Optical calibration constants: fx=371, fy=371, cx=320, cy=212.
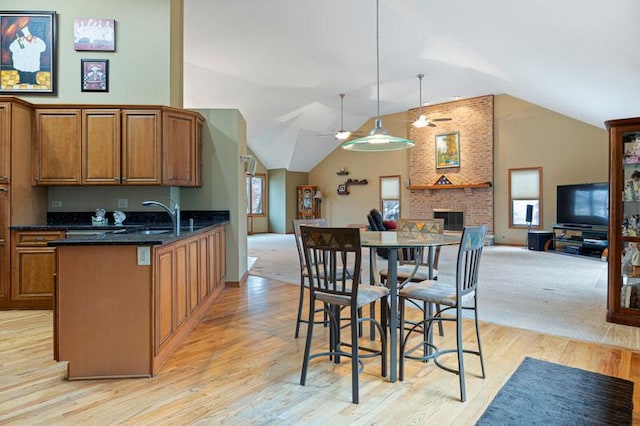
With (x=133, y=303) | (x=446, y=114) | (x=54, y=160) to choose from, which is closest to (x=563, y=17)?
(x=133, y=303)

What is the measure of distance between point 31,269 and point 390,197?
1003 centimetres

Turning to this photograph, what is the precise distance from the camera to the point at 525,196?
9.62 metres

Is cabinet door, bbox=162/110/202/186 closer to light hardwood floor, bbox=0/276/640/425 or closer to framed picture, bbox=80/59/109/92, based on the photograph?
framed picture, bbox=80/59/109/92

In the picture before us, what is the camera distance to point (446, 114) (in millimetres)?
10898

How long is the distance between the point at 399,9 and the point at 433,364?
4734 millimetres

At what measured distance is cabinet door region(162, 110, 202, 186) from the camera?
4219 millimetres

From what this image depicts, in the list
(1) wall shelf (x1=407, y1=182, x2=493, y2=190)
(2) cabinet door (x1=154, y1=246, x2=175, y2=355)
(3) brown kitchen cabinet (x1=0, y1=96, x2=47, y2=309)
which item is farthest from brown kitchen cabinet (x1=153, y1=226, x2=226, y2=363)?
(1) wall shelf (x1=407, y1=182, x2=493, y2=190)

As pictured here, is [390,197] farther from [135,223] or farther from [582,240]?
[135,223]

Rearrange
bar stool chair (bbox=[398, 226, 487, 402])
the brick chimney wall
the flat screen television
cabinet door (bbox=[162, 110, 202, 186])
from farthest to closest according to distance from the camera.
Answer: the brick chimney wall < the flat screen television < cabinet door (bbox=[162, 110, 202, 186]) < bar stool chair (bbox=[398, 226, 487, 402])

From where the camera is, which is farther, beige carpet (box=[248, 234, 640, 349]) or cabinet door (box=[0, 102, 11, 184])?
cabinet door (box=[0, 102, 11, 184])

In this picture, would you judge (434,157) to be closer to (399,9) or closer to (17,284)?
(399,9)

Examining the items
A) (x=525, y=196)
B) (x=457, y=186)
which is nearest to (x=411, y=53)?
(x=457, y=186)

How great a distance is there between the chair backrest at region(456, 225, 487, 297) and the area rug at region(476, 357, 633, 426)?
0.62 meters

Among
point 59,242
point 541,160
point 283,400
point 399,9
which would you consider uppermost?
point 399,9
